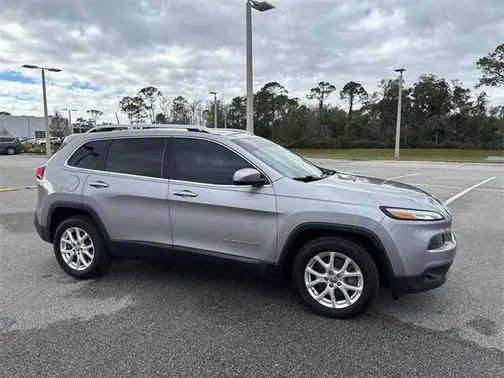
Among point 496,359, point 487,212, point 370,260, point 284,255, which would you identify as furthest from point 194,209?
point 487,212

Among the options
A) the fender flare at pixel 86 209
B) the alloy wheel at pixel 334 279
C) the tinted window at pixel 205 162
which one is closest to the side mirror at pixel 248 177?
the tinted window at pixel 205 162

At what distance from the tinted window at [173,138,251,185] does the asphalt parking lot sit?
0.94 m

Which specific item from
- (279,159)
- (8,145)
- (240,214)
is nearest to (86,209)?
(240,214)

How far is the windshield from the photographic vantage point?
12.6 ft

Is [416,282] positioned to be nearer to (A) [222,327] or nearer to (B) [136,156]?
(A) [222,327]

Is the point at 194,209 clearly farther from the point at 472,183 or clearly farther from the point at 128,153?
the point at 472,183

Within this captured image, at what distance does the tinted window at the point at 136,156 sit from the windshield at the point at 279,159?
853 millimetres

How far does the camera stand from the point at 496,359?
9.32 feet

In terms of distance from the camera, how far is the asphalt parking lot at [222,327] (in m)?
2.78

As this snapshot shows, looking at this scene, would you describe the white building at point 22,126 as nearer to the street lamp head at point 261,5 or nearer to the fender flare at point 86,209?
the street lamp head at point 261,5

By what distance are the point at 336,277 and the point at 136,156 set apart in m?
2.38

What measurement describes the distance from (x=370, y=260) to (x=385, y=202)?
19.8 inches

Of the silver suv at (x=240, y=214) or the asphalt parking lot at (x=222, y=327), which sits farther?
the silver suv at (x=240, y=214)

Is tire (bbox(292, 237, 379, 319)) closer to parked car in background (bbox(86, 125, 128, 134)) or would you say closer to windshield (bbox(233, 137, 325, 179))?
windshield (bbox(233, 137, 325, 179))
